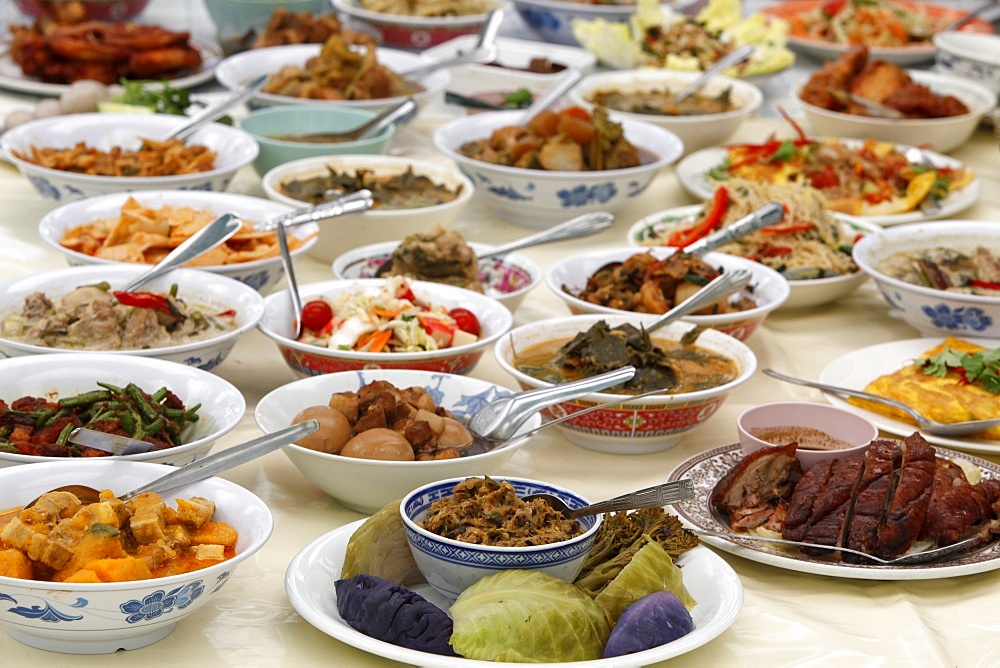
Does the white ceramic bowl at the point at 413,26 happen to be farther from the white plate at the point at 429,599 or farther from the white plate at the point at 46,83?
the white plate at the point at 429,599

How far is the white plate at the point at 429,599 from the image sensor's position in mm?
1721

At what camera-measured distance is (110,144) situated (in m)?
4.19

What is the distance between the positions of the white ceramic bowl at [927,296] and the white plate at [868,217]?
20.2 inches

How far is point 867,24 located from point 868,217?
2.71m

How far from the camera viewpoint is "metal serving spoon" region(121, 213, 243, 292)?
293cm

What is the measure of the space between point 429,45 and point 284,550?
4.45 metres

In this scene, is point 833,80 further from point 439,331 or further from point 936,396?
point 439,331

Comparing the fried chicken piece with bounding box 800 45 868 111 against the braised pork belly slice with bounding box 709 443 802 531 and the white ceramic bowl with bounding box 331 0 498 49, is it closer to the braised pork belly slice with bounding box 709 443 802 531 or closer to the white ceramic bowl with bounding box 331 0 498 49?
the white ceramic bowl with bounding box 331 0 498 49

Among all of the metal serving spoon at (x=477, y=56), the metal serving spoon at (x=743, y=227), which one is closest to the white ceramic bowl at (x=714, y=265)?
the metal serving spoon at (x=743, y=227)

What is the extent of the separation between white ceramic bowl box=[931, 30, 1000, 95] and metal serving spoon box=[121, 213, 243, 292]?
12.2 feet

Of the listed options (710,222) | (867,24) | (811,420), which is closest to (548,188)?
(710,222)

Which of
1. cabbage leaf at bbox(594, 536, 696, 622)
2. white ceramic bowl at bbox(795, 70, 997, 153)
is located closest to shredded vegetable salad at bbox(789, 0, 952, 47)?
white ceramic bowl at bbox(795, 70, 997, 153)

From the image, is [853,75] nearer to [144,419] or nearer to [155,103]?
[155,103]

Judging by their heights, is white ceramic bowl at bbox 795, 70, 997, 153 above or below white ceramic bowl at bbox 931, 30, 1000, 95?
below
